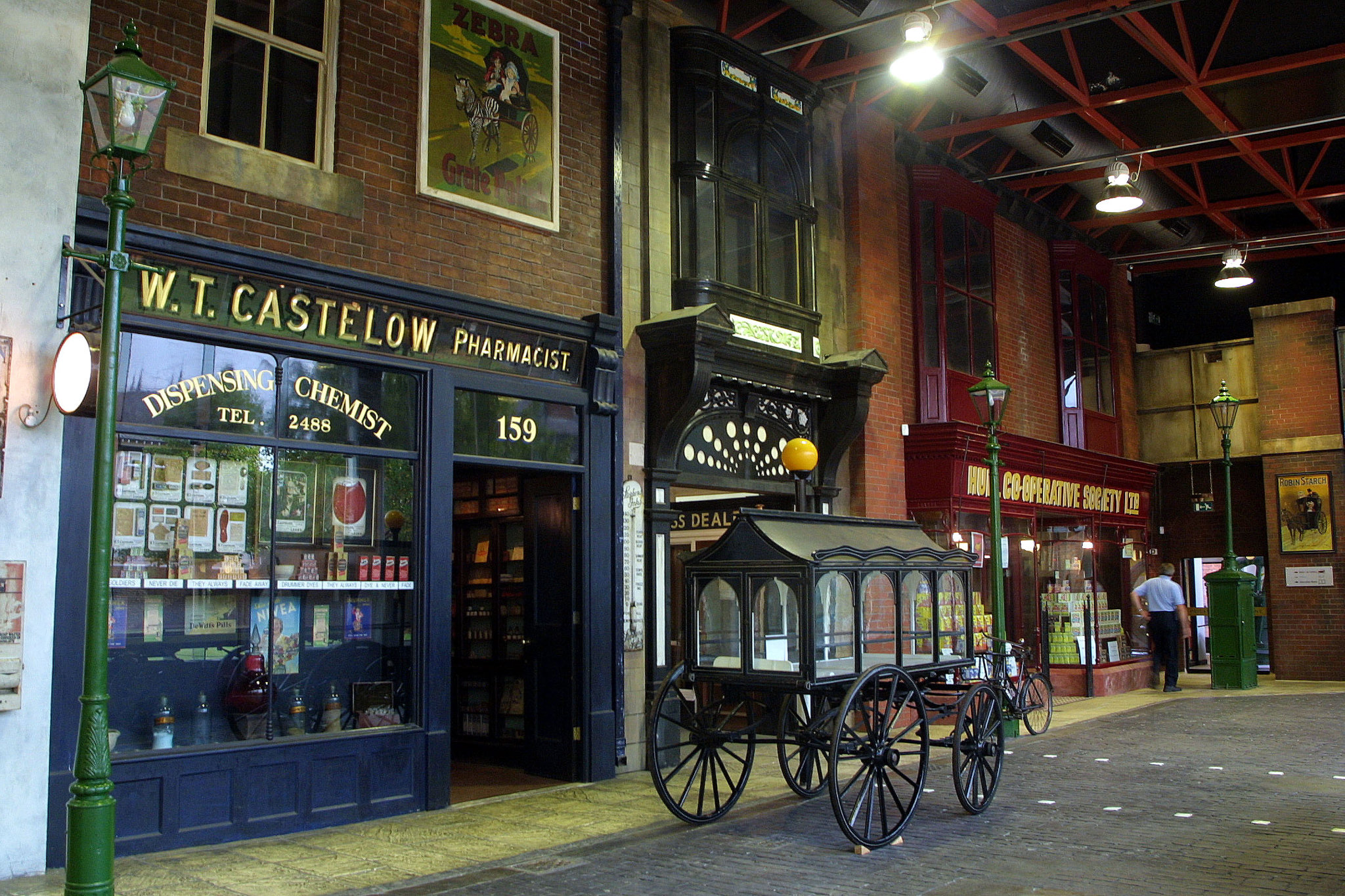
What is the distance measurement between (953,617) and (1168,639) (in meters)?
11.0

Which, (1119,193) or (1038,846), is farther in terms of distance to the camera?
(1119,193)

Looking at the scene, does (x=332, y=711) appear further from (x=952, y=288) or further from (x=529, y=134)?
(x=952, y=288)

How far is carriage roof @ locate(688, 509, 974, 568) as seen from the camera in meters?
8.17

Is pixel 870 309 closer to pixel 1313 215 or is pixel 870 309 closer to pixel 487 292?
pixel 487 292

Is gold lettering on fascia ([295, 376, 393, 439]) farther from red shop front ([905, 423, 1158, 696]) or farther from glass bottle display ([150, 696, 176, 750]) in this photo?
red shop front ([905, 423, 1158, 696])

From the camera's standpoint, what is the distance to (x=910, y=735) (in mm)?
12961

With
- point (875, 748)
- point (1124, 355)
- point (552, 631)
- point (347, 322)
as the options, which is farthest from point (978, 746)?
point (1124, 355)

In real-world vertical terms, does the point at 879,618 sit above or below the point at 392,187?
below

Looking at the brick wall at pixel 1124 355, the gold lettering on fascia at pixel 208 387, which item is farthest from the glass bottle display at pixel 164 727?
the brick wall at pixel 1124 355

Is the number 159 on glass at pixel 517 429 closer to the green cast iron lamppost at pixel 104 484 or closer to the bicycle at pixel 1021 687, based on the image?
the green cast iron lamppost at pixel 104 484

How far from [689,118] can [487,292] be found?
347cm

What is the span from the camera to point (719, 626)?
8.62 meters

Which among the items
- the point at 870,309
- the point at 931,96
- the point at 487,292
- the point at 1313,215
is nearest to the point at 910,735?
the point at 870,309

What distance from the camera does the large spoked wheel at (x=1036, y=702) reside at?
1308cm
